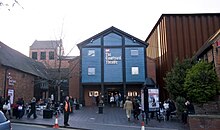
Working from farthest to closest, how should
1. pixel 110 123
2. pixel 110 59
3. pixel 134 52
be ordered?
pixel 134 52 < pixel 110 59 < pixel 110 123

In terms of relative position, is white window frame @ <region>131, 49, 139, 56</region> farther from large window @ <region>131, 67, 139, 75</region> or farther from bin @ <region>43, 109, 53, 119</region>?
bin @ <region>43, 109, 53, 119</region>

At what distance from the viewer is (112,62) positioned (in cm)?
3291

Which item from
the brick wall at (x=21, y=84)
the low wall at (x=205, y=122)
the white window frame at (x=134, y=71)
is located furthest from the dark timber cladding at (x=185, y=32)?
the brick wall at (x=21, y=84)

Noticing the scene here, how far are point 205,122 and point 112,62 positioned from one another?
2188 centimetres

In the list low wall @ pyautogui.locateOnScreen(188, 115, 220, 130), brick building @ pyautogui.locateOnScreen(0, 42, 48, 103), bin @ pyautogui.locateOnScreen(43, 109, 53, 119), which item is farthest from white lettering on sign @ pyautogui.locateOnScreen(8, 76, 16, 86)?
low wall @ pyautogui.locateOnScreen(188, 115, 220, 130)

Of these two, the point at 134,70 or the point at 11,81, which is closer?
the point at 11,81

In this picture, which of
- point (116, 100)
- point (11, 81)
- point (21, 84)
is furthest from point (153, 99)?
point (21, 84)

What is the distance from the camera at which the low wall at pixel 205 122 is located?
37.8ft

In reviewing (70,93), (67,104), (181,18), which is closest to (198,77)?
(67,104)

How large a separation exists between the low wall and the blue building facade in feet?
67.0

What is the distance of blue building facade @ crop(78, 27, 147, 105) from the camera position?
32.6 metres

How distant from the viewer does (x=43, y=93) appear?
37688 millimetres

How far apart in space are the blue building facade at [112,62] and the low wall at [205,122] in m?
20.4

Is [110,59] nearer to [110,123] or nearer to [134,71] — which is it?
[134,71]
